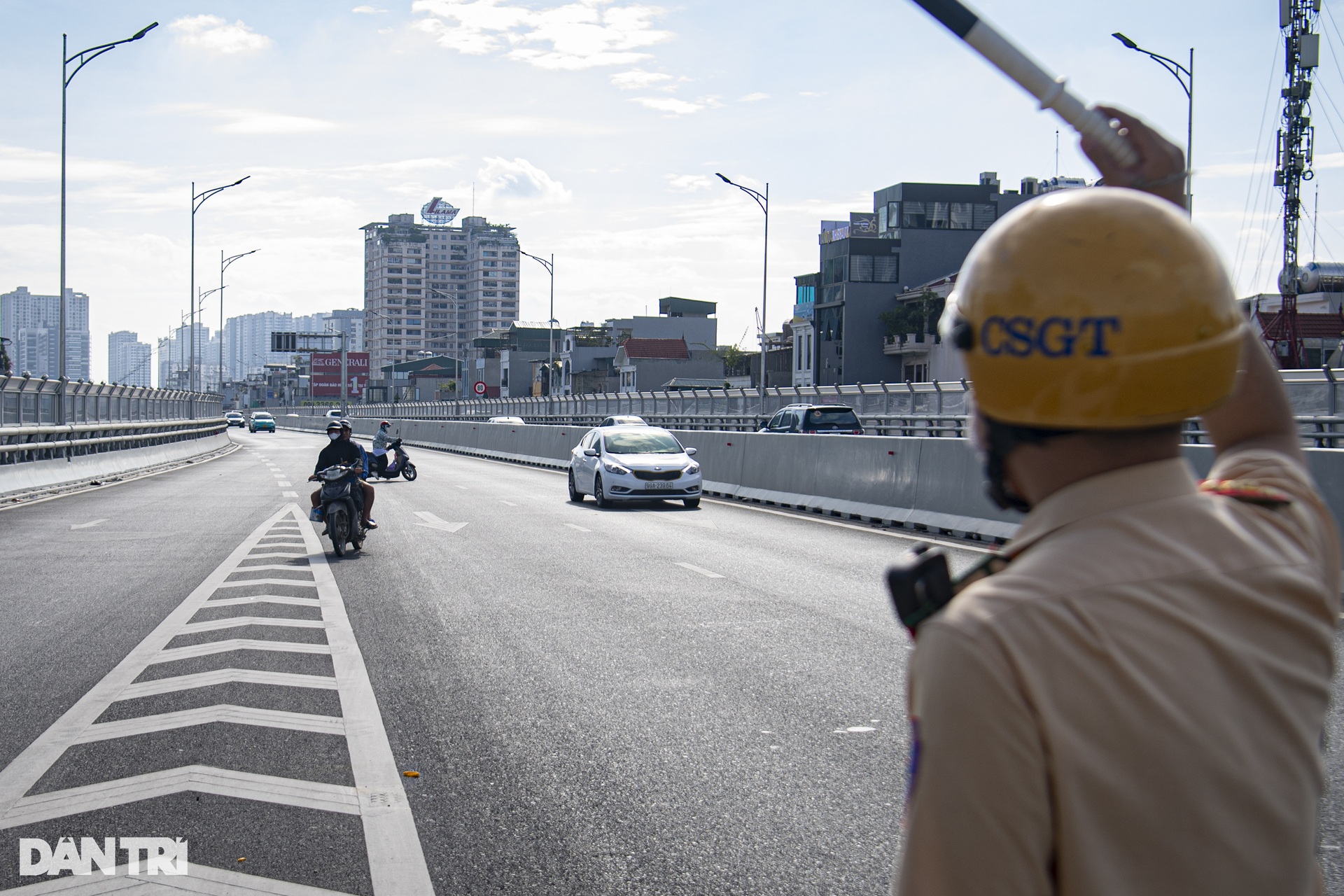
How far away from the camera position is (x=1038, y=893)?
4.15ft

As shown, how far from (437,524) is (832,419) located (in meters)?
19.6

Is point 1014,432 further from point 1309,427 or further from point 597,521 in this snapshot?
point 1309,427

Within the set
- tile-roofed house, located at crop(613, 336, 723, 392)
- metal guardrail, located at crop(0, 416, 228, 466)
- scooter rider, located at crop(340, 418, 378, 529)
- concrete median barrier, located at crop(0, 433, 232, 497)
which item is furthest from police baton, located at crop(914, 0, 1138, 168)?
tile-roofed house, located at crop(613, 336, 723, 392)

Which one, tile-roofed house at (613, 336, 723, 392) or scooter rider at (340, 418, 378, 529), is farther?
tile-roofed house at (613, 336, 723, 392)

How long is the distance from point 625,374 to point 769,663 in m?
124

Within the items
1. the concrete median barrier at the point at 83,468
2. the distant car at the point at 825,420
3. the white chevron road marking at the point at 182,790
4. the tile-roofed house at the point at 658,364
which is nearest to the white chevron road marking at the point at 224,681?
the white chevron road marking at the point at 182,790

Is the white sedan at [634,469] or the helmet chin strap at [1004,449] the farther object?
the white sedan at [634,469]

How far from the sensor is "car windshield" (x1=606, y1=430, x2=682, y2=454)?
22.2 metres

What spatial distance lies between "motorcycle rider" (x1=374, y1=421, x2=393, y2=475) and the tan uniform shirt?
85.9ft

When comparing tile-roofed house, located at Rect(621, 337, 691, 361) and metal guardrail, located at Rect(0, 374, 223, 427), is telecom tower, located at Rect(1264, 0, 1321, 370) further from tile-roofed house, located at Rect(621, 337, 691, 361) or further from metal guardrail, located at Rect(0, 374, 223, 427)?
tile-roofed house, located at Rect(621, 337, 691, 361)

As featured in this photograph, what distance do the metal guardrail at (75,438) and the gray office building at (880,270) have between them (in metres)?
56.2

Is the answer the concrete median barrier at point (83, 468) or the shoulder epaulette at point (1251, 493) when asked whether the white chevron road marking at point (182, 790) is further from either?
the concrete median barrier at point (83, 468)

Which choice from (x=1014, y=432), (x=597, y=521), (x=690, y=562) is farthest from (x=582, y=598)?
(x=1014, y=432)

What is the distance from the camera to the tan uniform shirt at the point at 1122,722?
125 cm
